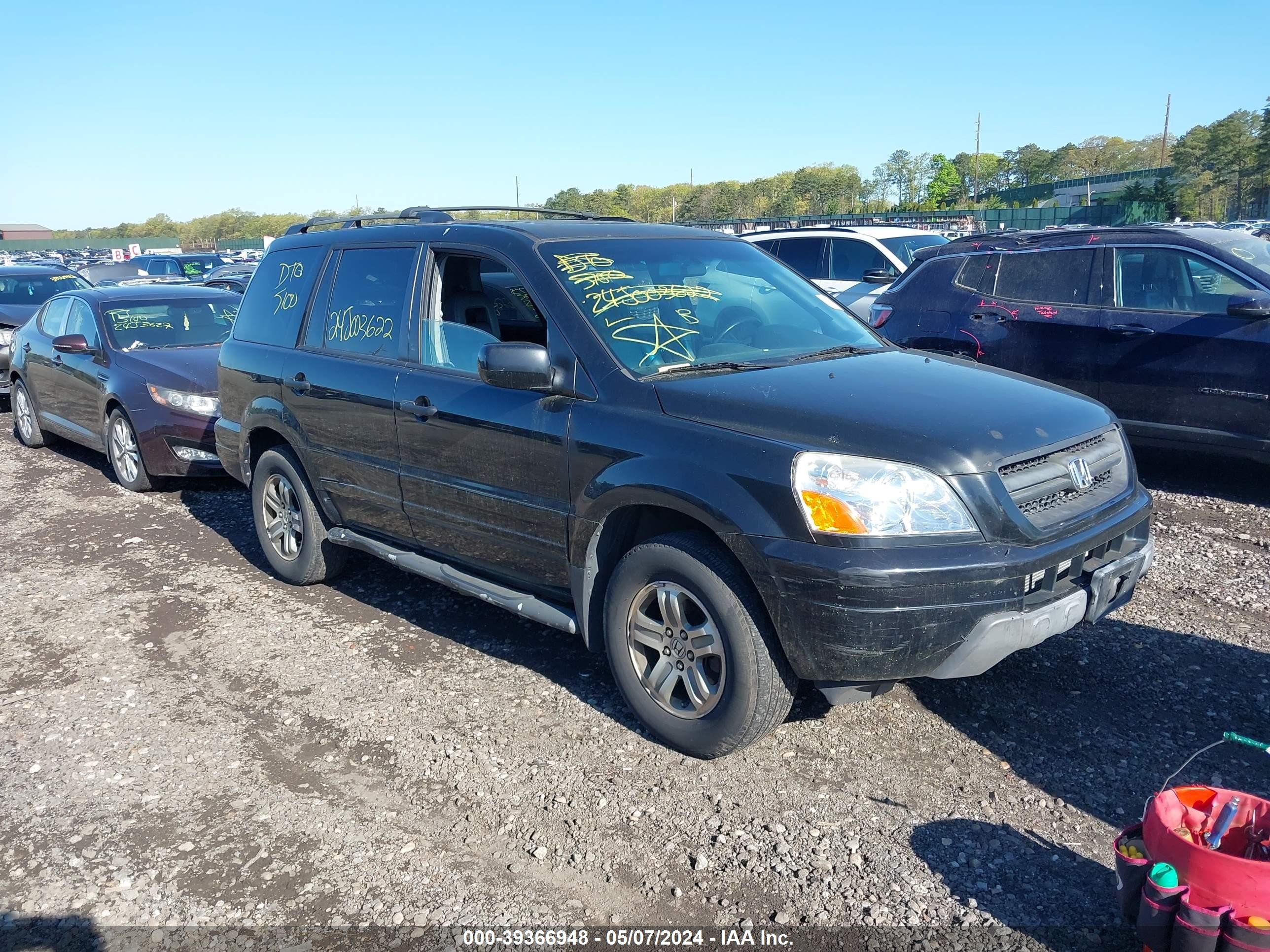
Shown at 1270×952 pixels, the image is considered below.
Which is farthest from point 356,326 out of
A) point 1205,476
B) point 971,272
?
point 1205,476

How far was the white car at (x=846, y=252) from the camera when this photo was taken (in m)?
11.9

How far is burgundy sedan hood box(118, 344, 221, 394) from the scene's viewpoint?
8.09 meters

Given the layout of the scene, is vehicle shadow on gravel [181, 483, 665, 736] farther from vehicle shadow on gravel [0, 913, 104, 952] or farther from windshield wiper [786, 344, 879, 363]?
vehicle shadow on gravel [0, 913, 104, 952]

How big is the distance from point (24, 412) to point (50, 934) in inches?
364

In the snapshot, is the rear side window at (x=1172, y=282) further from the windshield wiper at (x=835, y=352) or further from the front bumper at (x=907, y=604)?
the front bumper at (x=907, y=604)

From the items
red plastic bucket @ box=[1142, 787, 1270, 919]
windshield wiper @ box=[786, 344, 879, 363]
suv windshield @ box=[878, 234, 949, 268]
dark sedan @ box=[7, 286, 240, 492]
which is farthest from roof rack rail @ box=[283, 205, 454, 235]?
suv windshield @ box=[878, 234, 949, 268]

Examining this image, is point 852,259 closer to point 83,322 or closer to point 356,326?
point 83,322

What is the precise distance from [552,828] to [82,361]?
24.8ft

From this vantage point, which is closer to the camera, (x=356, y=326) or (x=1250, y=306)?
(x=356, y=326)

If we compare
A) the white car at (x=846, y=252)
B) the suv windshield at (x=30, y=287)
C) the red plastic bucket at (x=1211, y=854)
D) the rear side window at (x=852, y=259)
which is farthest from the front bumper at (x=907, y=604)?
the suv windshield at (x=30, y=287)

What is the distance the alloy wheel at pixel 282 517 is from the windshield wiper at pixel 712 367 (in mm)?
2663

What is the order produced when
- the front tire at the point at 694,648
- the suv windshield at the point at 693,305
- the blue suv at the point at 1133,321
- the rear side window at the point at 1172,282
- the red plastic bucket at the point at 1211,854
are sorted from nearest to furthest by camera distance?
the red plastic bucket at the point at 1211,854, the front tire at the point at 694,648, the suv windshield at the point at 693,305, the blue suv at the point at 1133,321, the rear side window at the point at 1172,282

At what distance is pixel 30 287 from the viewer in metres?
14.3

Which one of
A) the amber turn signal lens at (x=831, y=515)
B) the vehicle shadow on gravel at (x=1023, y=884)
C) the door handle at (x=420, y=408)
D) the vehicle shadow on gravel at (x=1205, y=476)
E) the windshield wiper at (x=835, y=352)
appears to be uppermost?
the windshield wiper at (x=835, y=352)
